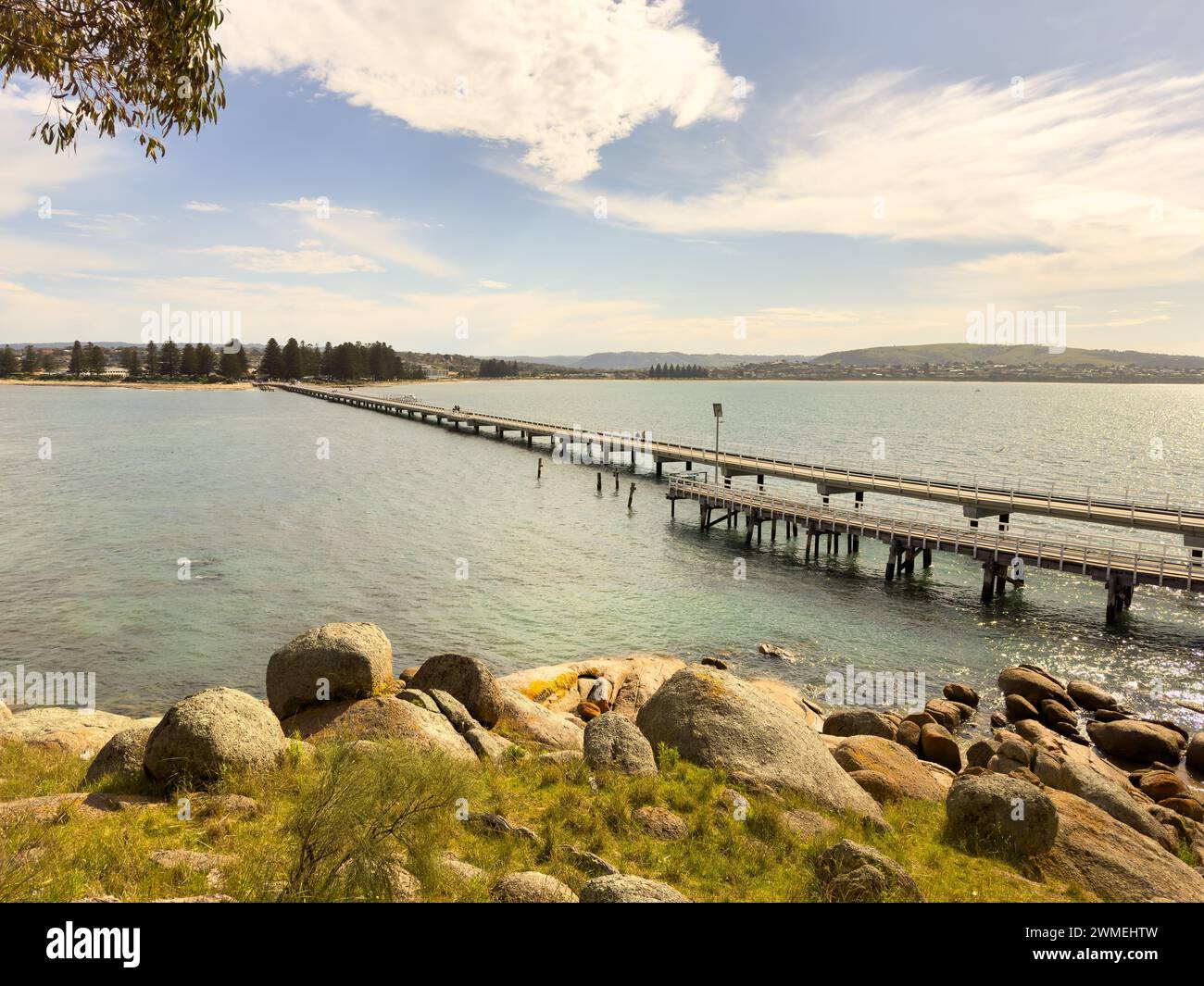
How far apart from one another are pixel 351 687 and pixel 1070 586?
1523 inches

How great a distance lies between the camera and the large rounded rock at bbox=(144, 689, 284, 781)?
11250 millimetres

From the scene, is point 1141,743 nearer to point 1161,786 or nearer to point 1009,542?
point 1161,786

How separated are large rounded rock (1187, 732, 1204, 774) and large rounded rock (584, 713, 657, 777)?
17.6 m

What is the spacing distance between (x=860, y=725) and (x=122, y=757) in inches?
700

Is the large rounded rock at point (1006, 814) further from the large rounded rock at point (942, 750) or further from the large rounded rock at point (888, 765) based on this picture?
the large rounded rock at point (942, 750)

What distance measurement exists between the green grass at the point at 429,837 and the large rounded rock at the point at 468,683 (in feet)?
11.3

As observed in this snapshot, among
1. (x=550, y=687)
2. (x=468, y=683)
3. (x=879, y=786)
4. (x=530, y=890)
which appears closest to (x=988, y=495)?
(x=550, y=687)

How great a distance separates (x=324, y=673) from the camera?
52.3 feet

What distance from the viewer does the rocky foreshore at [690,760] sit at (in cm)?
1030

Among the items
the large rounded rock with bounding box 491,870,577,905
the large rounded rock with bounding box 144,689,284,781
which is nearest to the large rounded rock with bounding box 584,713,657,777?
the large rounded rock with bounding box 491,870,577,905

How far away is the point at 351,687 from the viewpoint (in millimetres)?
15992

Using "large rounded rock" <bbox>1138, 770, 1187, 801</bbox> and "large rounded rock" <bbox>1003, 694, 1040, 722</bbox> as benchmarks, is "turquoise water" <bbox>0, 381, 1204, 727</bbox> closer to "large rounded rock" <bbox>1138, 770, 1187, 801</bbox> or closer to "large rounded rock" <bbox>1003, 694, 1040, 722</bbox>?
"large rounded rock" <bbox>1003, 694, 1040, 722</bbox>

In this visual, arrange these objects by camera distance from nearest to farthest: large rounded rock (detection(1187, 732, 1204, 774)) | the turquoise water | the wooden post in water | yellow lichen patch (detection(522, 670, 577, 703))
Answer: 1. large rounded rock (detection(1187, 732, 1204, 774))
2. yellow lichen patch (detection(522, 670, 577, 703))
3. the turquoise water
4. the wooden post in water
